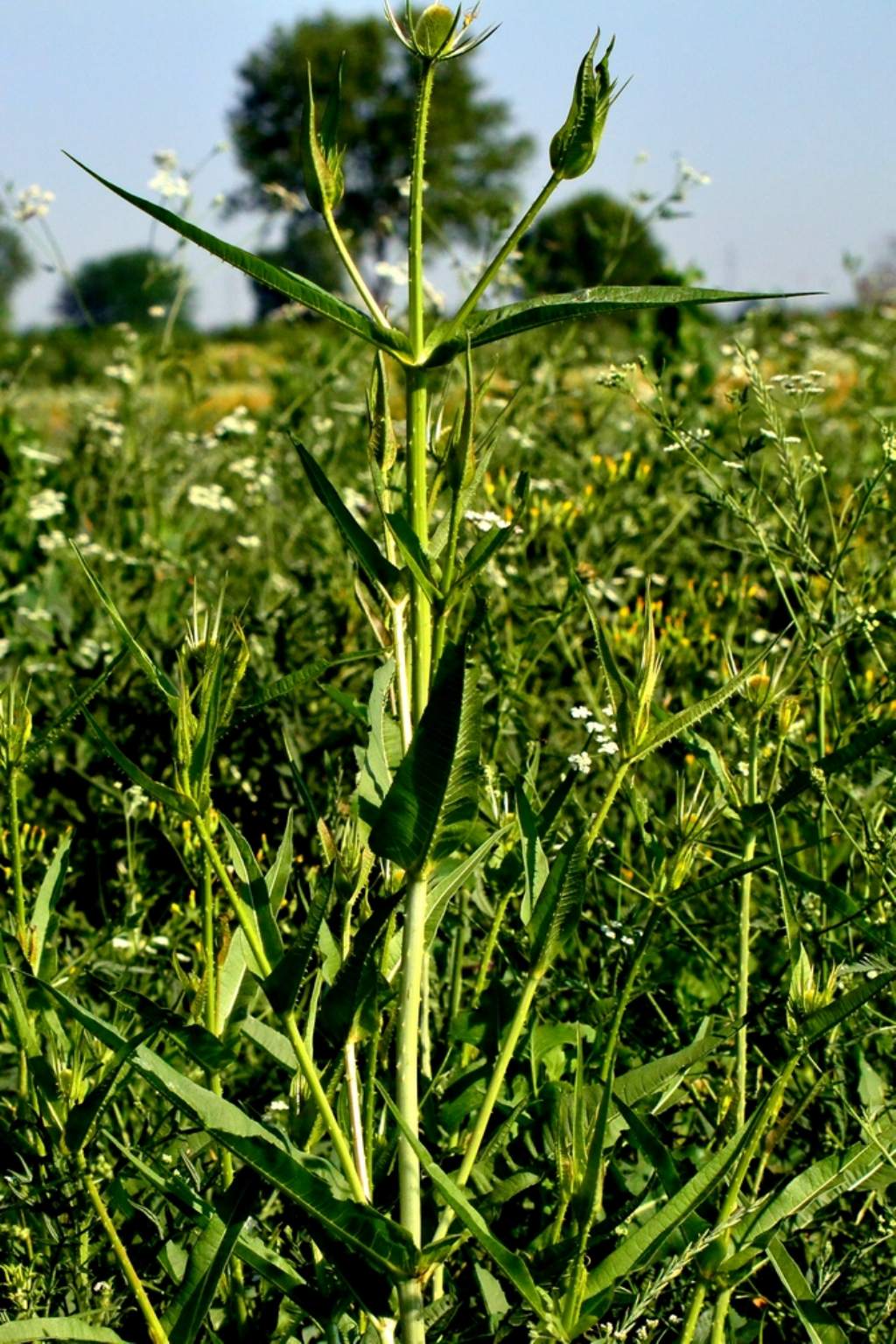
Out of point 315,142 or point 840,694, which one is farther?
point 840,694

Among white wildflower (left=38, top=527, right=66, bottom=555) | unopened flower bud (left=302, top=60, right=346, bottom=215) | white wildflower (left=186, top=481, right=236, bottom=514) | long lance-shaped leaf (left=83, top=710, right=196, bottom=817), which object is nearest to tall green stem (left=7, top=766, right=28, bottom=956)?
long lance-shaped leaf (left=83, top=710, right=196, bottom=817)

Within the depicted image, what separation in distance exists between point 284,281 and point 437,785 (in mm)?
357

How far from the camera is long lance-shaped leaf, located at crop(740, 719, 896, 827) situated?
3.31ft

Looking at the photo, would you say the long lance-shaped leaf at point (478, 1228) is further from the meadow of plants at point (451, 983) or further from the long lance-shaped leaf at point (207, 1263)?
the long lance-shaped leaf at point (207, 1263)

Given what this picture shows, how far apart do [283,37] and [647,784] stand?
55.3m

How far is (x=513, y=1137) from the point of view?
143 cm

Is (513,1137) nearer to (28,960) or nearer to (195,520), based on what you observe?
(28,960)

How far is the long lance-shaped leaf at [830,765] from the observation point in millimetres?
1008

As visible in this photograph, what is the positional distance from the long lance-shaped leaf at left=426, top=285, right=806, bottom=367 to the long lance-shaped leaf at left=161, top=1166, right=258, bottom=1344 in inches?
24.3

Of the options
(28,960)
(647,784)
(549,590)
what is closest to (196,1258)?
(28,960)

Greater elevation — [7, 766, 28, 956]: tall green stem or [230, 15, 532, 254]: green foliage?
[230, 15, 532, 254]: green foliage

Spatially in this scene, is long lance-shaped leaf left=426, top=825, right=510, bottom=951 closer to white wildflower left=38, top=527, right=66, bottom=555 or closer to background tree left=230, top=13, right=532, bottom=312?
white wildflower left=38, top=527, right=66, bottom=555

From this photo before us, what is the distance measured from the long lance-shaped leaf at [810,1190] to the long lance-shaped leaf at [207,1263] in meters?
0.36

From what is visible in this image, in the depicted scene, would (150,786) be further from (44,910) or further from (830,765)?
(830,765)
